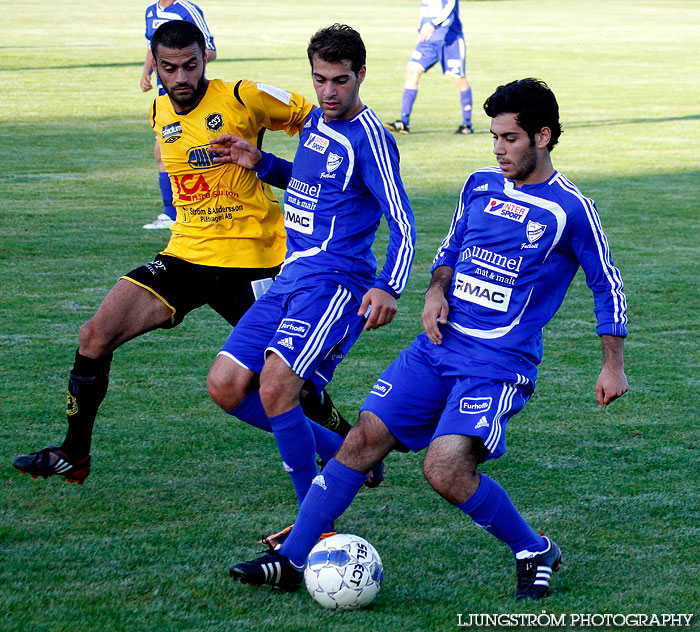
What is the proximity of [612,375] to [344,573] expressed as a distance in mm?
1155

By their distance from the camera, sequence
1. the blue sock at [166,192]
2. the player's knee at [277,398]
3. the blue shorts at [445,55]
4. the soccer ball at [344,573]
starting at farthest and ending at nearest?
1. the blue shorts at [445,55]
2. the blue sock at [166,192]
3. the player's knee at [277,398]
4. the soccer ball at [344,573]

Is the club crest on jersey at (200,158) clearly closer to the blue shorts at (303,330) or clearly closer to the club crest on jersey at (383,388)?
the blue shorts at (303,330)

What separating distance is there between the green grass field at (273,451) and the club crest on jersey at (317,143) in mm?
1480

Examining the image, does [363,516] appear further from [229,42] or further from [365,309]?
[229,42]

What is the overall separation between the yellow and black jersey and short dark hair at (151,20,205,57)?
29cm

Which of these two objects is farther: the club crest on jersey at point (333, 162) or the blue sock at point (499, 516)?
the club crest on jersey at point (333, 162)

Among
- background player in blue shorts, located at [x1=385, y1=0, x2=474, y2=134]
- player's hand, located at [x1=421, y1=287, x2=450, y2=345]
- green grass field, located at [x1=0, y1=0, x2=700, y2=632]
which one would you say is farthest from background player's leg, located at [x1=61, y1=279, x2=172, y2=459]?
background player in blue shorts, located at [x1=385, y1=0, x2=474, y2=134]

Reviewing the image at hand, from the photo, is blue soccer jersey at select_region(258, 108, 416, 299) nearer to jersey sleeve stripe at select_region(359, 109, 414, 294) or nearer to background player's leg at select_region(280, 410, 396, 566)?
jersey sleeve stripe at select_region(359, 109, 414, 294)

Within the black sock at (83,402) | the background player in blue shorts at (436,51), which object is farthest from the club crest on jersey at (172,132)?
the background player in blue shorts at (436,51)

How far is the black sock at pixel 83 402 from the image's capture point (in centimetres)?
476

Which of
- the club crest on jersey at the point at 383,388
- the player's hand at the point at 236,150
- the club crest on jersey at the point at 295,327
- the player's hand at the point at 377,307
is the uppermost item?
the player's hand at the point at 236,150

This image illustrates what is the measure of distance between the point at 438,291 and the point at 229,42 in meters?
28.1

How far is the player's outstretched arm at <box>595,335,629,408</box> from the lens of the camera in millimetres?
3820

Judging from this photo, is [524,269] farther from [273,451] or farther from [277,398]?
[273,451]
